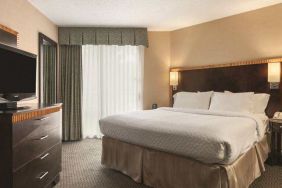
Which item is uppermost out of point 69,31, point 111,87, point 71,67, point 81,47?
point 69,31

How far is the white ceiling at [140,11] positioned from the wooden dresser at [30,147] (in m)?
1.87

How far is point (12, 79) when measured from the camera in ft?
6.77

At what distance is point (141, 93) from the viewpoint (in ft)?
15.7

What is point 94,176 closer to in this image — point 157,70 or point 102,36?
point 157,70

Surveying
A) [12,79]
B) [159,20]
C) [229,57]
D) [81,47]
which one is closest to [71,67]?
[81,47]

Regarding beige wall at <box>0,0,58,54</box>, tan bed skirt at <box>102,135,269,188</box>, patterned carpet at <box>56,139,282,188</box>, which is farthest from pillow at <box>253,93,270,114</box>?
beige wall at <box>0,0,58,54</box>

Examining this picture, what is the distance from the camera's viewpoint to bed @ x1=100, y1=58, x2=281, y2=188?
1942 millimetres

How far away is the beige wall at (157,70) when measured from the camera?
15.7 ft

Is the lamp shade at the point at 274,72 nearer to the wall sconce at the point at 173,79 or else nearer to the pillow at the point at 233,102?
the pillow at the point at 233,102

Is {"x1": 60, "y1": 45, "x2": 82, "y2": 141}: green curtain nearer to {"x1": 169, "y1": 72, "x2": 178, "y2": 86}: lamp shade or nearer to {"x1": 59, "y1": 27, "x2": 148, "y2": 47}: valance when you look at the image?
{"x1": 59, "y1": 27, "x2": 148, "y2": 47}: valance

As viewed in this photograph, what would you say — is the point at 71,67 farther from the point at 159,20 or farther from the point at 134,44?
the point at 159,20

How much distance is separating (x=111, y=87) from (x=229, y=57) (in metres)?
2.53

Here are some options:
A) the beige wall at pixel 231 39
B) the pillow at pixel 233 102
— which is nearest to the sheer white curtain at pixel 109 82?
the beige wall at pixel 231 39

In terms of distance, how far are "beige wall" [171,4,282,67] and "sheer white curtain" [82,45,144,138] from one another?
956 mm
